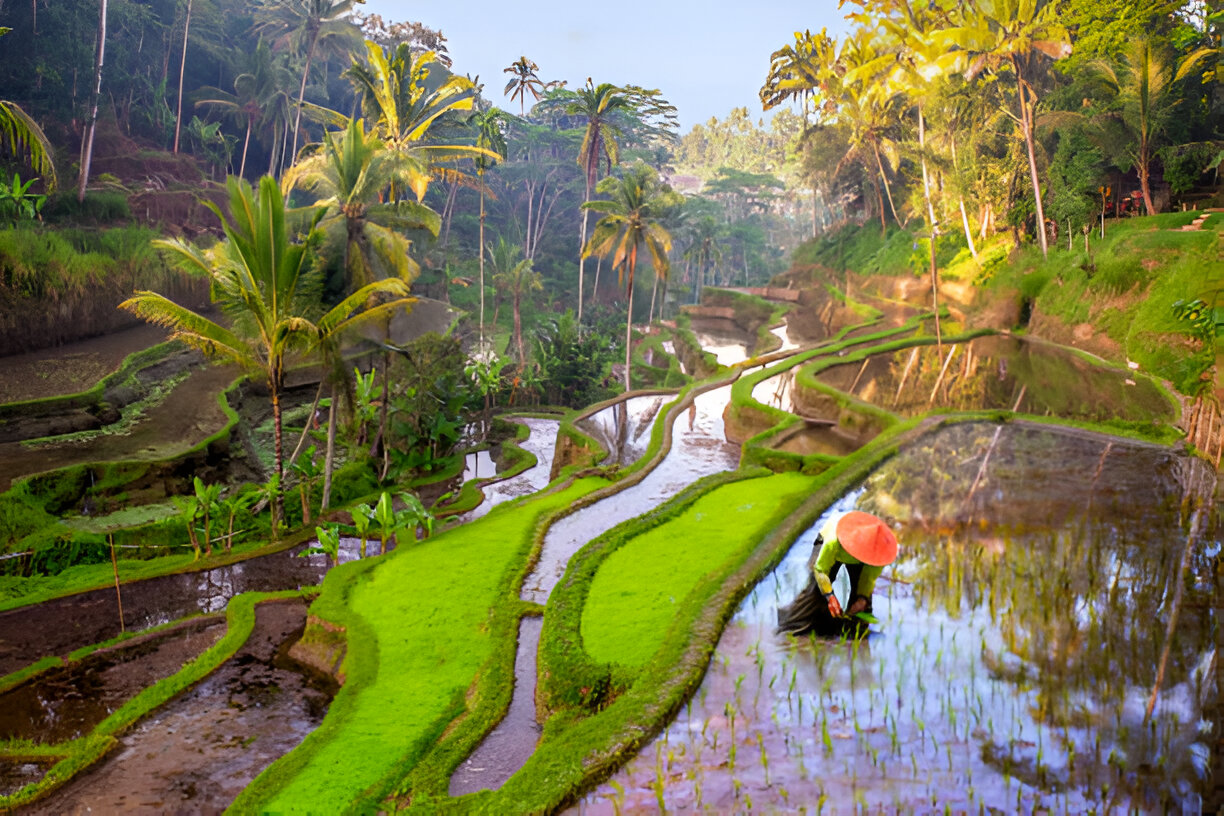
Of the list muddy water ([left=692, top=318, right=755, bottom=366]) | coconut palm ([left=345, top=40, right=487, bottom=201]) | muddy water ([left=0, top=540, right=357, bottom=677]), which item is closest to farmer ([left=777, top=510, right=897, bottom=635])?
muddy water ([left=0, top=540, right=357, bottom=677])

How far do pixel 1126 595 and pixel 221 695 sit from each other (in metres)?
9.41

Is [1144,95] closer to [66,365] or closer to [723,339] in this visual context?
[723,339]

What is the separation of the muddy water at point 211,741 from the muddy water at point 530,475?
5.84 metres

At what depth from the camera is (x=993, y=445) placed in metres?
14.0

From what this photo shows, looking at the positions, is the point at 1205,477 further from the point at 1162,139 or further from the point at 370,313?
the point at 1162,139

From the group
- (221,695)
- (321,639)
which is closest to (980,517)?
(321,639)

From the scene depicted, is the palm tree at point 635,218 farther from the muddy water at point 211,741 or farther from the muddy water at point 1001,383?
the muddy water at point 211,741

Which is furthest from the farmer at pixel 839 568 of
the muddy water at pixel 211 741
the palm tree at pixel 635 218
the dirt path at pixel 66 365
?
the palm tree at pixel 635 218

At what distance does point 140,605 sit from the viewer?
1130cm

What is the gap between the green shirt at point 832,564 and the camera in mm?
6742

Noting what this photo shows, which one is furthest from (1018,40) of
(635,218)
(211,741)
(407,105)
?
(211,741)

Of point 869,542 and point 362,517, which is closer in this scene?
point 869,542

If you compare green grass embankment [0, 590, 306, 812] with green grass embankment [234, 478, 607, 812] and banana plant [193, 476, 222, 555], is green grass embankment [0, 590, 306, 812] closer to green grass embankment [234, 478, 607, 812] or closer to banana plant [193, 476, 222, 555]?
green grass embankment [234, 478, 607, 812]

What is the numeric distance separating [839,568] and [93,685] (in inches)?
330
